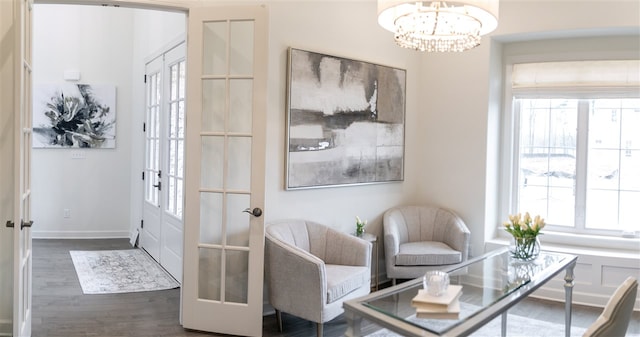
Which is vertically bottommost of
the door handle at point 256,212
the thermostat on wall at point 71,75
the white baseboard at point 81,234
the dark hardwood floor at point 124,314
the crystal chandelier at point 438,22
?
the dark hardwood floor at point 124,314

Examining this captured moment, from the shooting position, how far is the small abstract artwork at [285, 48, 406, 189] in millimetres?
4062

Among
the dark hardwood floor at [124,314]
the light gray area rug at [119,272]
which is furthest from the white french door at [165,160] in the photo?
the dark hardwood floor at [124,314]

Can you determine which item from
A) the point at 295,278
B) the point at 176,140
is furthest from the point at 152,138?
the point at 295,278

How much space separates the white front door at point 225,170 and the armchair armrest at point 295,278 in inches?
4.7

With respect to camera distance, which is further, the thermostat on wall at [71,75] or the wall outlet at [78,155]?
the wall outlet at [78,155]

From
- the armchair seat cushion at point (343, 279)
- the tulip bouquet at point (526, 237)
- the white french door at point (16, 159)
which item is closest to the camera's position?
the white french door at point (16, 159)

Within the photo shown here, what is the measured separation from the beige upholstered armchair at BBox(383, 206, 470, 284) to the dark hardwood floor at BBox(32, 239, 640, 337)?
0.72m

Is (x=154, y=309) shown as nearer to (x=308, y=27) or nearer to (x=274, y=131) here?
(x=274, y=131)

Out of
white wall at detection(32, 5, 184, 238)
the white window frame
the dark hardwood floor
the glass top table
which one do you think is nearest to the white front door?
the dark hardwood floor

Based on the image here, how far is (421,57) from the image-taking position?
5270mm

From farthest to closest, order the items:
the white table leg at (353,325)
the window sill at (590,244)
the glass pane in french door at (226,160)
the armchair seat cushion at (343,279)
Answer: the window sill at (590,244) < the glass pane in french door at (226,160) < the armchair seat cushion at (343,279) < the white table leg at (353,325)

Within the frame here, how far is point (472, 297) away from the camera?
2408 millimetres

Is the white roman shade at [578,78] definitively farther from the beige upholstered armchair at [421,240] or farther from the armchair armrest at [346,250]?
the armchair armrest at [346,250]

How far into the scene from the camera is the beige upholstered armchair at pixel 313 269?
10.9ft
